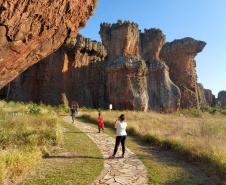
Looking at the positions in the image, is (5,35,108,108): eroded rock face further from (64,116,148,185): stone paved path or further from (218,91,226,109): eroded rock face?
(218,91,226,109): eroded rock face

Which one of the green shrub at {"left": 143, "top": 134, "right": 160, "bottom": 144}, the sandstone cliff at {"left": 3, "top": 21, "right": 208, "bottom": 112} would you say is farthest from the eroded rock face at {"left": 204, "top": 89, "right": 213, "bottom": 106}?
the green shrub at {"left": 143, "top": 134, "right": 160, "bottom": 144}

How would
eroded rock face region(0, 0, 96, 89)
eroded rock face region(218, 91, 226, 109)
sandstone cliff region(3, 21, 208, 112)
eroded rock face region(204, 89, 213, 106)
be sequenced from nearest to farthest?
eroded rock face region(0, 0, 96, 89) < sandstone cliff region(3, 21, 208, 112) < eroded rock face region(204, 89, 213, 106) < eroded rock face region(218, 91, 226, 109)

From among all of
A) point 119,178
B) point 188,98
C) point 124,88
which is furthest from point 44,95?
point 188,98

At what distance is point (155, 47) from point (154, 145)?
26679mm

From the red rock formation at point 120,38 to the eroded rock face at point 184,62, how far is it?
48.8 ft

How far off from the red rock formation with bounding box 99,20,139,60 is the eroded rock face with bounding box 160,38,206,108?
14886 millimetres

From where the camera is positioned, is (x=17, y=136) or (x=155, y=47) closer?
(x=17, y=136)

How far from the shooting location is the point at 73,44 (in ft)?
88.8

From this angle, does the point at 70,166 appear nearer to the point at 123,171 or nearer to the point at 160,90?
the point at 123,171

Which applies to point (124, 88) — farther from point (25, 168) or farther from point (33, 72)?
point (25, 168)

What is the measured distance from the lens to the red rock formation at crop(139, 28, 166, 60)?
3138 cm

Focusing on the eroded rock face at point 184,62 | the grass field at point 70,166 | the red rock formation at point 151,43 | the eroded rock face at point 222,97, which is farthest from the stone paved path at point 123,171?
the eroded rock face at point 222,97

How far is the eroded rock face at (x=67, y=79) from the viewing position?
25.8 metres

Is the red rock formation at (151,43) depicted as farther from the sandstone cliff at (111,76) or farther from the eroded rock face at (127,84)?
the eroded rock face at (127,84)
